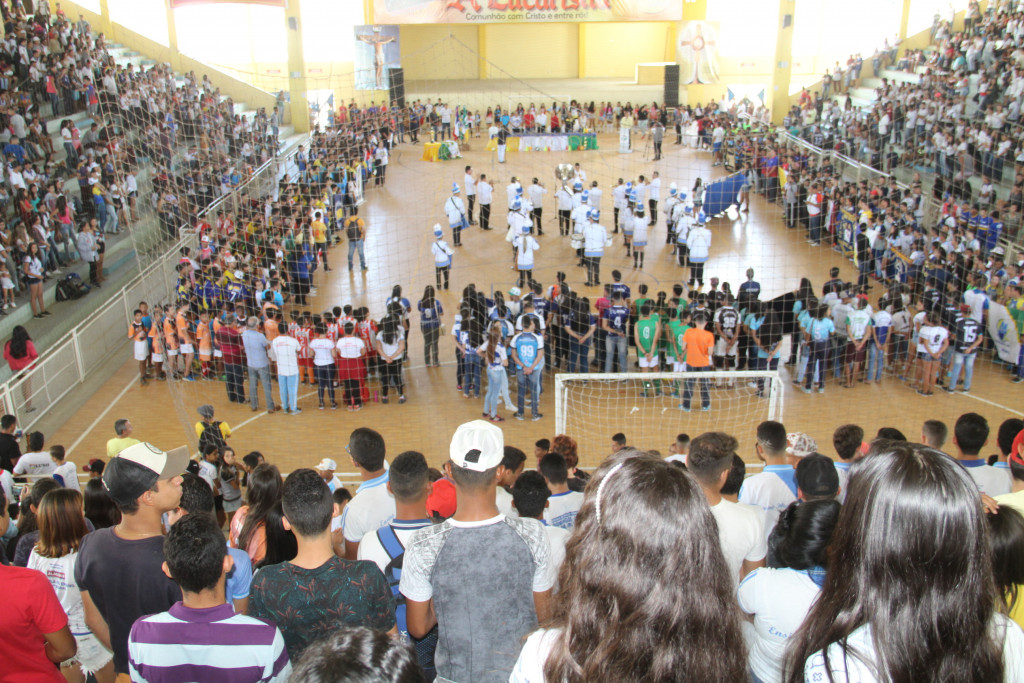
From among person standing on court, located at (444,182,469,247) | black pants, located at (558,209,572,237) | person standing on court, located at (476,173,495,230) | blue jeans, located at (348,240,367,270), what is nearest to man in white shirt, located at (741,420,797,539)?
blue jeans, located at (348,240,367,270)

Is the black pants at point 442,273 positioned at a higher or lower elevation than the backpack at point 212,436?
higher

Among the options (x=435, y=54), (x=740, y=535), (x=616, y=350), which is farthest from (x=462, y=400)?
(x=435, y=54)

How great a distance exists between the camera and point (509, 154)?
840 inches

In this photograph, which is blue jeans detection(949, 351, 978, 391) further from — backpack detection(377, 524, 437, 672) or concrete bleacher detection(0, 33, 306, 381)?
concrete bleacher detection(0, 33, 306, 381)

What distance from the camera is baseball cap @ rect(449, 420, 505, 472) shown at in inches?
95.7

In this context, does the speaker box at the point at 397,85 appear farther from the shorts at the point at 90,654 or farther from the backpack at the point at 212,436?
the shorts at the point at 90,654

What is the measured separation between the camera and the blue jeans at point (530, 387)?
852 cm

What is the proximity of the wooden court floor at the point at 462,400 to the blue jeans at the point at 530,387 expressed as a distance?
188 millimetres

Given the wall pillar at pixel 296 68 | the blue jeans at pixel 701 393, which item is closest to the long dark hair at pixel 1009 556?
the blue jeans at pixel 701 393

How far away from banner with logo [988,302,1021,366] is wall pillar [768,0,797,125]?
1594 centimetres

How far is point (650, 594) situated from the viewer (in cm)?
150

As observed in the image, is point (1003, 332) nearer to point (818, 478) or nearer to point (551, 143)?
point (818, 478)

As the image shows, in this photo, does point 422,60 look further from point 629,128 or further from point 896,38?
point 896,38

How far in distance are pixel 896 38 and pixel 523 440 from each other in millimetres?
20839
